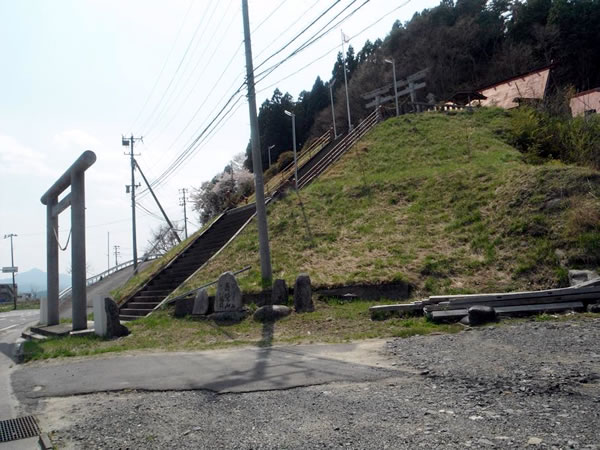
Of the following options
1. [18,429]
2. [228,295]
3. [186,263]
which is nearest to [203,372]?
[18,429]

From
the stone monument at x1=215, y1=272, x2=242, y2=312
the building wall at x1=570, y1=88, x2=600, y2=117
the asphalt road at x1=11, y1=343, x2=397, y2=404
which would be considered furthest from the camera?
the building wall at x1=570, y1=88, x2=600, y2=117

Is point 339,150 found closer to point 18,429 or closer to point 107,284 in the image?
point 107,284

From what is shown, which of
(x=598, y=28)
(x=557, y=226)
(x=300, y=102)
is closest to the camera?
(x=557, y=226)

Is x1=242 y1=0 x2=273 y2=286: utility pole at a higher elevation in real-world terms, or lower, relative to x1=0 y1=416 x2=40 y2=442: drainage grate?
higher

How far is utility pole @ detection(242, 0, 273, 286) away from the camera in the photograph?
44.7 ft

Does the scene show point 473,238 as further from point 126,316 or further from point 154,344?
point 126,316

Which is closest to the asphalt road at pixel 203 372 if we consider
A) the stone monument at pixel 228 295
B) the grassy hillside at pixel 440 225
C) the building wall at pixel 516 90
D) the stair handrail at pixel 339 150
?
the stone monument at pixel 228 295

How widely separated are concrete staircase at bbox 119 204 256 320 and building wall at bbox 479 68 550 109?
21.5 meters

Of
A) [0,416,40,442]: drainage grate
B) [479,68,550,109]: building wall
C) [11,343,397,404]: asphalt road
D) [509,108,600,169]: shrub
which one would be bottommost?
[0,416,40,442]: drainage grate

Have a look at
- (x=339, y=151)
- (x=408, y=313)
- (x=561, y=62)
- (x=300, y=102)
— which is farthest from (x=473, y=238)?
(x=300, y=102)

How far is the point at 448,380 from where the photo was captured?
5.55m

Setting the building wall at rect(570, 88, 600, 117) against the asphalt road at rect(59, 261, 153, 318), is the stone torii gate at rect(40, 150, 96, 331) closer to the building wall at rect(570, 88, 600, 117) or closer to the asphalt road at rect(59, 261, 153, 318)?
the asphalt road at rect(59, 261, 153, 318)

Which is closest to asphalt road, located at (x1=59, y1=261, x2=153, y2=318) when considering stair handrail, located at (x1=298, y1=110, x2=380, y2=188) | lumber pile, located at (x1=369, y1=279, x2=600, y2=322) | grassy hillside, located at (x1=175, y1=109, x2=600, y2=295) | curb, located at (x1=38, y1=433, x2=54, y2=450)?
stair handrail, located at (x1=298, y1=110, x2=380, y2=188)

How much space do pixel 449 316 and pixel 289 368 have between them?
160 inches
